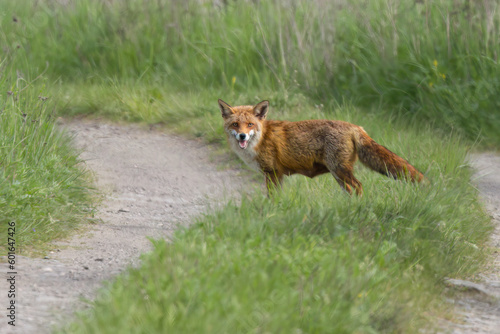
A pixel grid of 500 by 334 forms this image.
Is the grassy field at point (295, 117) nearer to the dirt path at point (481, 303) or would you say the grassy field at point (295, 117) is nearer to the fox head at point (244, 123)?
the dirt path at point (481, 303)

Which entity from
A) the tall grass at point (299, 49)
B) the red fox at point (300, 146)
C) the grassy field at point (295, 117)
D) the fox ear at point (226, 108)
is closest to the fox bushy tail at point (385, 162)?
the red fox at point (300, 146)

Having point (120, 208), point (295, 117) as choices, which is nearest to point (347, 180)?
point (120, 208)

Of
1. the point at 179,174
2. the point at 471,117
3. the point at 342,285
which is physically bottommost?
the point at 179,174

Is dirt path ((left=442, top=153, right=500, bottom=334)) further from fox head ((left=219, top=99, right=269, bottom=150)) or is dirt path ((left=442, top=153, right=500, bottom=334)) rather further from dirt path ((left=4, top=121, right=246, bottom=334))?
fox head ((left=219, top=99, right=269, bottom=150))

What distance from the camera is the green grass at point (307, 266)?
3189 mm

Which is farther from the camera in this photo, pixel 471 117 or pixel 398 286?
pixel 471 117

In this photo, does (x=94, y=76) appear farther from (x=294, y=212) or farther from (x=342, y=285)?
(x=342, y=285)

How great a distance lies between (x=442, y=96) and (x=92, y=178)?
178 inches

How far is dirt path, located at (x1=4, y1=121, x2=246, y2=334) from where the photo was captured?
13.1ft

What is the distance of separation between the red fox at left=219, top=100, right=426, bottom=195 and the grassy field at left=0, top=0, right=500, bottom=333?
0.22 meters

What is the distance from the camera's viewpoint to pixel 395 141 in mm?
7176

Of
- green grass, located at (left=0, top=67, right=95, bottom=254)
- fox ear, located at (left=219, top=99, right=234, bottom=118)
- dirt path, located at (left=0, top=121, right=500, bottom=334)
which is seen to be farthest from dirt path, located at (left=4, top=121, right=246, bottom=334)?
fox ear, located at (left=219, top=99, right=234, bottom=118)

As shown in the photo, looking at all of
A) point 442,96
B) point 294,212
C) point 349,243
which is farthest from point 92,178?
point 442,96

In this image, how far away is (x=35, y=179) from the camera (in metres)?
5.40
